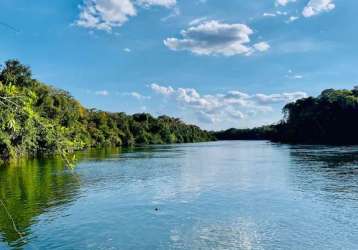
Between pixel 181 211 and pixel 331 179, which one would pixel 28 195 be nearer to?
pixel 181 211

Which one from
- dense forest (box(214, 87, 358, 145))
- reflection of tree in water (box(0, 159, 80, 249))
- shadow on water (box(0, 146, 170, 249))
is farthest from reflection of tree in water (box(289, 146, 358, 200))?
dense forest (box(214, 87, 358, 145))

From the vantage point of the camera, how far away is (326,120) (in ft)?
444

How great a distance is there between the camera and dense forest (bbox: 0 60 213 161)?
627 cm

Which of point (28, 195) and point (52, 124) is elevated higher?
point (52, 124)

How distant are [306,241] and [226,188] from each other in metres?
14.8

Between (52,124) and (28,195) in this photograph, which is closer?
(52,124)

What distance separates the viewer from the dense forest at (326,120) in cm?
12900

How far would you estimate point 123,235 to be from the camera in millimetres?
19188

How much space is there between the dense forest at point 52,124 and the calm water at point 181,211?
4.23 metres

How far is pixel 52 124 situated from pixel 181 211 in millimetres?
18071

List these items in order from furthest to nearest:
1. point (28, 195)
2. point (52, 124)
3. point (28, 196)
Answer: point (28, 195)
point (28, 196)
point (52, 124)

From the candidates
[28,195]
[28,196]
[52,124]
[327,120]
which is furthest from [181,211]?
[327,120]

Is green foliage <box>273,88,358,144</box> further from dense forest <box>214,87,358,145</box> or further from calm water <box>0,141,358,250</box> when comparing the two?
calm water <box>0,141,358,250</box>

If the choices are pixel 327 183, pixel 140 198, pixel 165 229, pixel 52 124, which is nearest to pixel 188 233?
pixel 165 229
